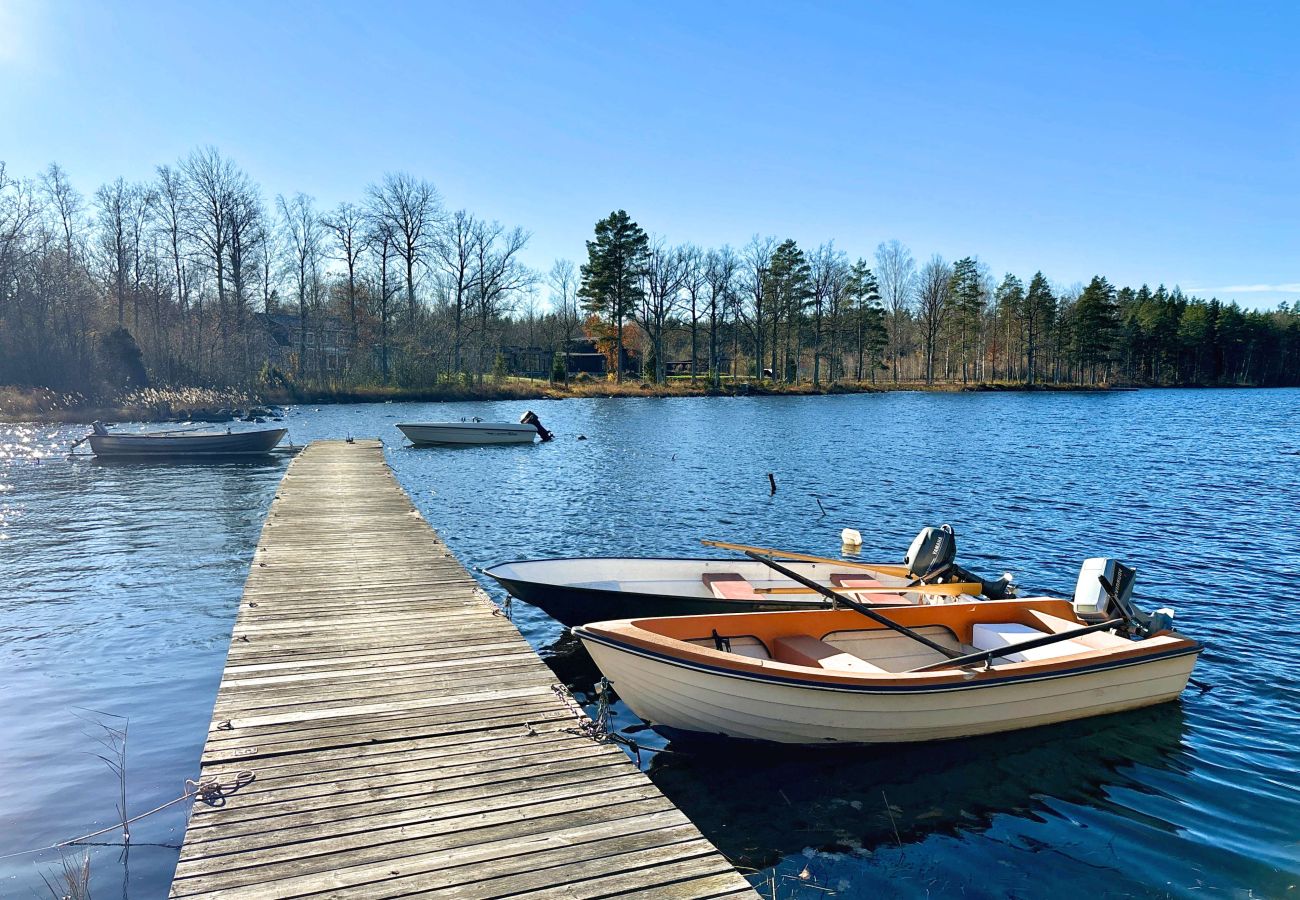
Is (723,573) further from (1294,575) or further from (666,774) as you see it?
(1294,575)

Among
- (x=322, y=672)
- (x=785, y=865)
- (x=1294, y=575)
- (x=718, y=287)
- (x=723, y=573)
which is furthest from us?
(x=718, y=287)

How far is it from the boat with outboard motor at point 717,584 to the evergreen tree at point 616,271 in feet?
200

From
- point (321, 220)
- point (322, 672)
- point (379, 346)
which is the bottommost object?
point (322, 672)

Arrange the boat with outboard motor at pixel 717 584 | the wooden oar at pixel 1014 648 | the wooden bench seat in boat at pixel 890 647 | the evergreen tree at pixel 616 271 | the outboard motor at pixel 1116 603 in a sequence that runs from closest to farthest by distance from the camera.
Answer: the wooden oar at pixel 1014 648, the wooden bench seat in boat at pixel 890 647, the outboard motor at pixel 1116 603, the boat with outboard motor at pixel 717 584, the evergreen tree at pixel 616 271

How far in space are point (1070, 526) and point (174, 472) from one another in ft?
80.7

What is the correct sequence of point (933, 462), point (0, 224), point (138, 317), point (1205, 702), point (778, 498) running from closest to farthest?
point (1205, 702) < point (778, 498) < point (933, 462) < point (0, 224) < point (138, 317)

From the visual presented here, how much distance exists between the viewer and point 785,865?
528cm

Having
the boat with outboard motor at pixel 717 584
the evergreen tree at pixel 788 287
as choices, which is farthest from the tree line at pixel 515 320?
the boat with outboard motor at pixel 717 584

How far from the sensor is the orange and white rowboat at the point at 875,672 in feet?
20.2

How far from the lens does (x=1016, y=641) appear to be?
766 centimetres

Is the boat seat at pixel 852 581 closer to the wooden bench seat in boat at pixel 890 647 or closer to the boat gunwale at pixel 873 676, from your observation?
the wooden bench seat in boat at pixel 890 647

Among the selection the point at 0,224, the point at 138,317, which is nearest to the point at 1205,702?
the point at 0,224

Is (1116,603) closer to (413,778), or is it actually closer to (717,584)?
(717,584)

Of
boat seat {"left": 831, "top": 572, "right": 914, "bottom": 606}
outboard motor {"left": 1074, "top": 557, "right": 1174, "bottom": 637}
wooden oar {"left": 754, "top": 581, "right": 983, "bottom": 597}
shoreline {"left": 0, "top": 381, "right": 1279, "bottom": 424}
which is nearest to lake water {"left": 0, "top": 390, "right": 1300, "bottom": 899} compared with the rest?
outboard motor {"left": 1074, "top": 557, "right": 1174, "bottom": 637}
